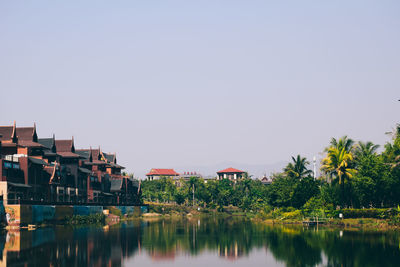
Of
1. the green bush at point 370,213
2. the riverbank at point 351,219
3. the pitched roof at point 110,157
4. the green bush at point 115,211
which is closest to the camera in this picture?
the riverbank at point 351,219

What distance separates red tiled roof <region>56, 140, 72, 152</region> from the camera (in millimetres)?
110969

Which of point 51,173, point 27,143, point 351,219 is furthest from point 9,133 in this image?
point 351,219

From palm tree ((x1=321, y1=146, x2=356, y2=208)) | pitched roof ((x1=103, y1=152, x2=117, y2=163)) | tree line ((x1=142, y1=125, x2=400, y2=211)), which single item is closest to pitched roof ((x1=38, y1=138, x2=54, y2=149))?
pitched roof ((x1=103, y1=152, x2=117, y2=163))

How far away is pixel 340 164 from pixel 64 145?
209ft

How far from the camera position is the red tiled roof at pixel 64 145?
110969mm

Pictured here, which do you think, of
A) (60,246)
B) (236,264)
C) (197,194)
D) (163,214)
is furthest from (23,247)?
(197,194)

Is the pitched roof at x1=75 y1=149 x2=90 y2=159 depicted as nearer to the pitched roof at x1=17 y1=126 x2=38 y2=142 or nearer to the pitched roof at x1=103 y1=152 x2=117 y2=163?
the pitched roof at x1=103 y1=152 x2=117 y2=163

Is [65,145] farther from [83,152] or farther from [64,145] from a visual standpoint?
[83,152]

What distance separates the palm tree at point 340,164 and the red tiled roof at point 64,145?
59.0m

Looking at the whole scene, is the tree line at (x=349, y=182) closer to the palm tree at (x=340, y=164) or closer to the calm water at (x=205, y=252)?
the palm tree at (x=340, y=164)

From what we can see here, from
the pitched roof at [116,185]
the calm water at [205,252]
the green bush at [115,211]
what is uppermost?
the pitched roof at [116,185]

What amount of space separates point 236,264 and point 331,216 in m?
47.9

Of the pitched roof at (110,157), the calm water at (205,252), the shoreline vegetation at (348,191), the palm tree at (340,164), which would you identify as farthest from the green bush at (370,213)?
the pitched roof at (110,157)

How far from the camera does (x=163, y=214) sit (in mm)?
152250
